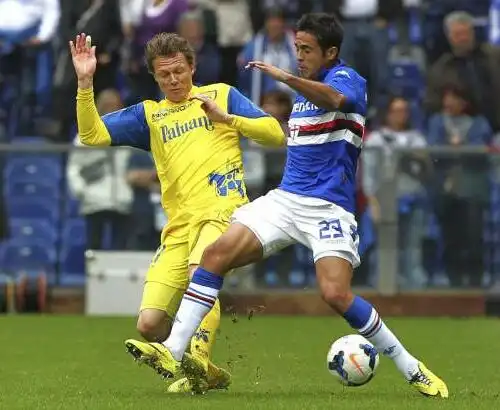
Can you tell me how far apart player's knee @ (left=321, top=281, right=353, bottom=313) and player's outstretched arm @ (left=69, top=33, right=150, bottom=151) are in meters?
1.79

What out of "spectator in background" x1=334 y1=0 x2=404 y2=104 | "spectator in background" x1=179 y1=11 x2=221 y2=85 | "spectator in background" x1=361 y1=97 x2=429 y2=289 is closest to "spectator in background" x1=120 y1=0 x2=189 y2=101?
"spectator in background" x1=179 y1=11 x2=221 y2=85

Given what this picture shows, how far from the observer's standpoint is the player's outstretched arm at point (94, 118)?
9.75 m

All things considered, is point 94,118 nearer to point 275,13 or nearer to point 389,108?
point 389,108

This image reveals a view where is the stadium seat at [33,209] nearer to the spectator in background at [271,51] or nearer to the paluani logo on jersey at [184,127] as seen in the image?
the spectator in background at [271,51]

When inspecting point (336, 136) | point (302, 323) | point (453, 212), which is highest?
point (336, 136)

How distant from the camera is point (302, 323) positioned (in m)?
16.4

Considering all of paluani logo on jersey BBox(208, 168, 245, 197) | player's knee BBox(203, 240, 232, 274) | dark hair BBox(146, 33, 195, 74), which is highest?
dark hair BBox(146, 33, 195, 74)

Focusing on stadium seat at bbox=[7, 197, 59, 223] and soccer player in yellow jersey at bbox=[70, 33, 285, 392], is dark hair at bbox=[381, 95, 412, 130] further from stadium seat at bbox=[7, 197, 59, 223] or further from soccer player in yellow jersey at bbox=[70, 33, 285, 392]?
soccer player in yellow jersey at bbox=[70, 33, 285, 392]

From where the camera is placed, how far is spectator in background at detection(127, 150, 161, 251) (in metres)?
17.2

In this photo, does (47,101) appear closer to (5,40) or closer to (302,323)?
(5,40)

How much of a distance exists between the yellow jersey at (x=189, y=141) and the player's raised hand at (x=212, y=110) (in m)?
0.26

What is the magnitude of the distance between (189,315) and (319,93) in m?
1.55

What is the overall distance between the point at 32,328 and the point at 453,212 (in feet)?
16.3

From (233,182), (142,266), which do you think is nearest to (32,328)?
(142,266)
